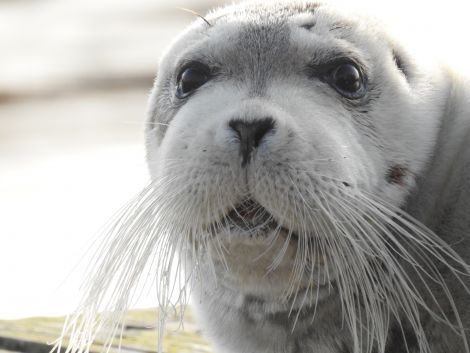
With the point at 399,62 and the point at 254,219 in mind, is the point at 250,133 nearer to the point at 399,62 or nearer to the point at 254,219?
the point at 254,219

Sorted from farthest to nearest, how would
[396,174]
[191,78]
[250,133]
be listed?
[191,78], [396,174], [250,133]

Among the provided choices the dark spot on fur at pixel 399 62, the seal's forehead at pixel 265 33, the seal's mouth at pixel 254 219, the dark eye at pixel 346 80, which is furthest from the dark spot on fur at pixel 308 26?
the seal's mouth at pixel 254 219

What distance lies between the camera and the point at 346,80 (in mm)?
3527

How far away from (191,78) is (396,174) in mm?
770

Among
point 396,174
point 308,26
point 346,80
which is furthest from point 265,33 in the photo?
point 396,174

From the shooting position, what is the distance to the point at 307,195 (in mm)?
3145

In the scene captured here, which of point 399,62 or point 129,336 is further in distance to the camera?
point 129,336

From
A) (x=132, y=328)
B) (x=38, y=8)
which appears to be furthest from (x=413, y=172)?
(x=38, y=8)

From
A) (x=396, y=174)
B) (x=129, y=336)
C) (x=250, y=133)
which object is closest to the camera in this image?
(x=250, y=133)

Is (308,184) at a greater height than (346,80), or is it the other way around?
(346,80)

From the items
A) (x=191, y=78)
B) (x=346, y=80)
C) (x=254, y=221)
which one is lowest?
(x=254, y=221)

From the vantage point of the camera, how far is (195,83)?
144 inches

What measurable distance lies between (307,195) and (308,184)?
1.3 inches

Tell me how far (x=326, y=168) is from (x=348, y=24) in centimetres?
70
